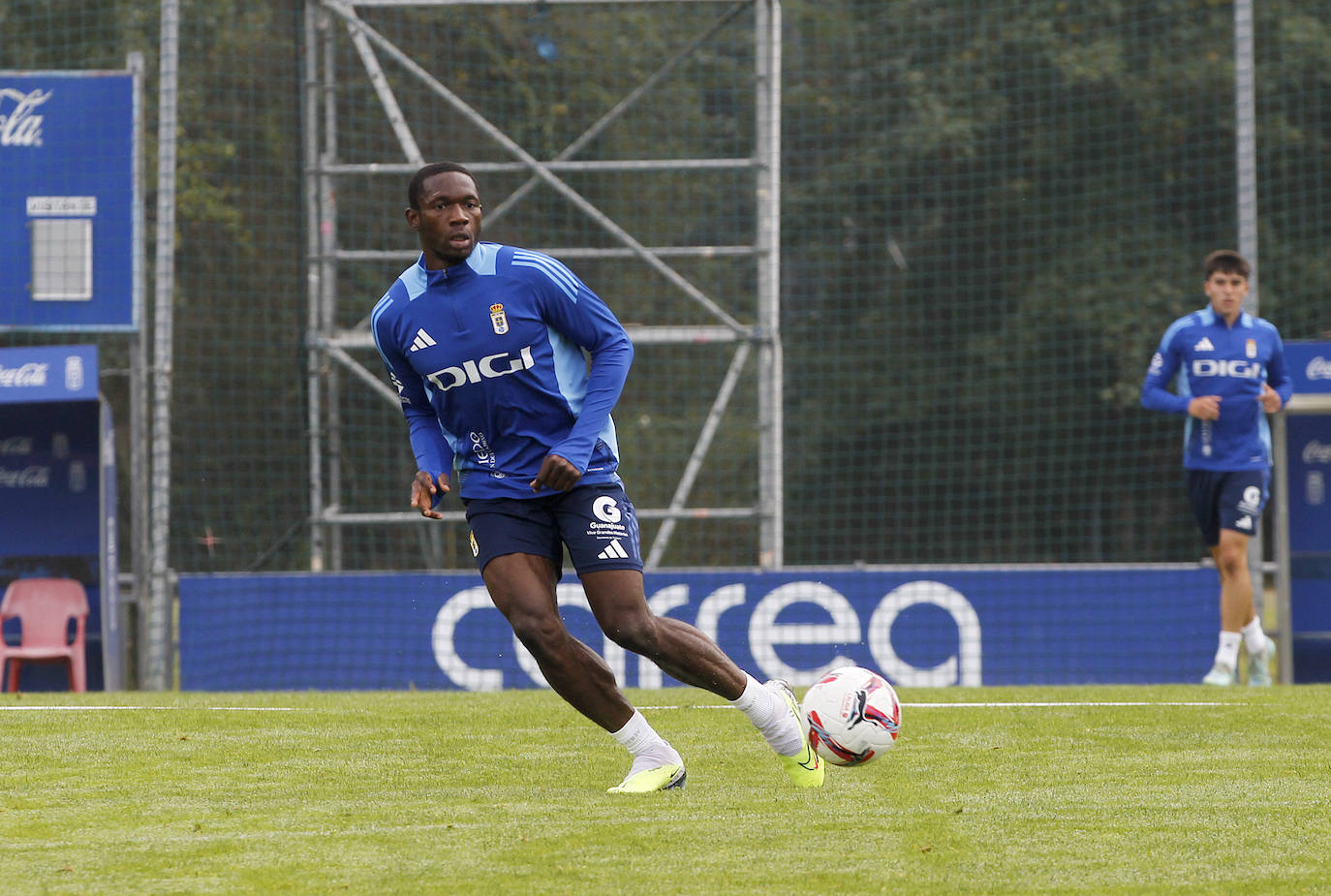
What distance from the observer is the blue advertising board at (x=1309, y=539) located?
12.9 meters

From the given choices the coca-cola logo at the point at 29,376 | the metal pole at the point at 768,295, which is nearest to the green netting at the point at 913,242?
the metal pole at the point at 768,295

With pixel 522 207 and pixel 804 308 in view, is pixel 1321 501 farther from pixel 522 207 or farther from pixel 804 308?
pixel 804 308

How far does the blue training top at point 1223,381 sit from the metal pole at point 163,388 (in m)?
6.35

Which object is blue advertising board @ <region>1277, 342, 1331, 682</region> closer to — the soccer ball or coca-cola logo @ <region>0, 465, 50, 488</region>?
the soccer ball

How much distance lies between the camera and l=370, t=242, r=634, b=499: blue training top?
573cm

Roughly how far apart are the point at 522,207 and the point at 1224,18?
31.4 feet

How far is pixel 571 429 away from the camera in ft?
A: 19.0

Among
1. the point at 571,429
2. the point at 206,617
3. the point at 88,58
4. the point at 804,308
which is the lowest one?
the point at 206,617

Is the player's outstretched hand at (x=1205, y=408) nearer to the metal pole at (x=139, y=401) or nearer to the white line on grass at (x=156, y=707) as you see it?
the white line on grass at (x=156, y=707)

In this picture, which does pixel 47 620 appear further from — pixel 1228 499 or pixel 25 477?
pixel 1228 499

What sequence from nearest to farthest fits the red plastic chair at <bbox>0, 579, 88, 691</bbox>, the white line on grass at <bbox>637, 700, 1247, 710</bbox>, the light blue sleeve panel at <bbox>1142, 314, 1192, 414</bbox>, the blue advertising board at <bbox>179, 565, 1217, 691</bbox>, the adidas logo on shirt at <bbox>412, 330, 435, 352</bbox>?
the adidas logo on shirt at <bbox>412, 330, 435, 352</bbox>, the white line on grass at <bbox>637, 700, 1247, 710</bbox>, the light blue sleeve panel at <bbox>1142, 314, 1192, 414</bbox>, the blue advertising board at <bbox>179, 565, 1217, 691</bbox>, the red plastic chair at <bbox>0, 579, 88, 691</bbox>

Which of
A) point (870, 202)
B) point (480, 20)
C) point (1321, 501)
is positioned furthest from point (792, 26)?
point (1321, 501)

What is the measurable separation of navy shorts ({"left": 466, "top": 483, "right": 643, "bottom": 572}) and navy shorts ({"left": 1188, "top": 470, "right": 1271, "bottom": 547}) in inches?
226

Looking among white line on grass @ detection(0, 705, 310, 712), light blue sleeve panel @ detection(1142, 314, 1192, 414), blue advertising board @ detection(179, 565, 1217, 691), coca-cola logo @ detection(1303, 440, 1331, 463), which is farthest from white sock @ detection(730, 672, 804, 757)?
coca-cola logo @ detection(1303, 440, 1331, 463)
